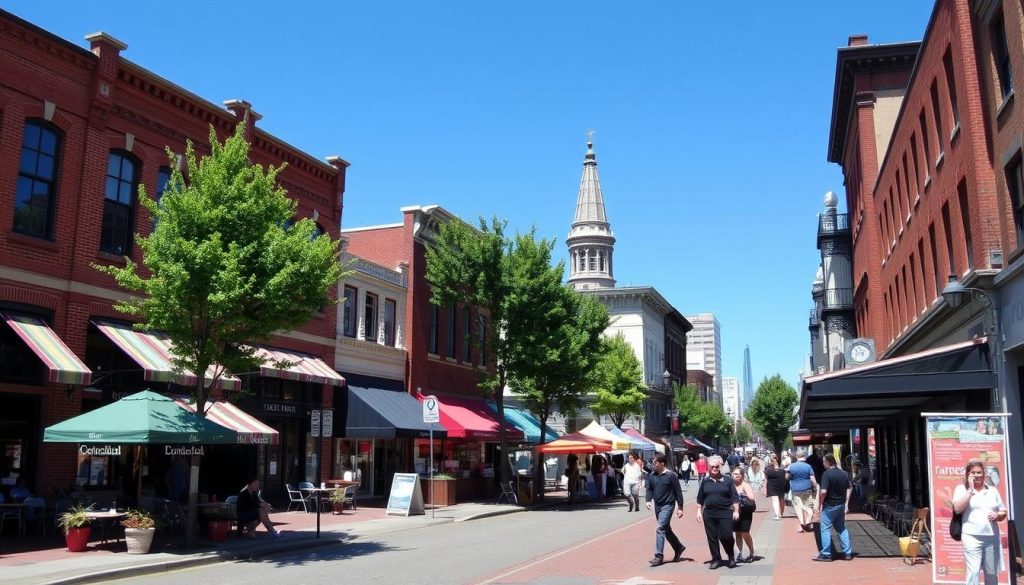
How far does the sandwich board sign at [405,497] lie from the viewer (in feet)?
78.1

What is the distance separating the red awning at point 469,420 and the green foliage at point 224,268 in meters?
13.7

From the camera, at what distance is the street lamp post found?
14817mm

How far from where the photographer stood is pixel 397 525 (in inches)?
845

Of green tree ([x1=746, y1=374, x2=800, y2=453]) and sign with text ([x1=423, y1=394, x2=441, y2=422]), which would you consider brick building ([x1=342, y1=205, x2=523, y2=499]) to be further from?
green tree ([x1=746, y1=374, x2=800, y2=453])

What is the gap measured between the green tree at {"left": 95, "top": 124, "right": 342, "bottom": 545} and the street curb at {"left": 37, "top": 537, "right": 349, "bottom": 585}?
134 cm

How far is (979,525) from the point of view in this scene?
389 inches

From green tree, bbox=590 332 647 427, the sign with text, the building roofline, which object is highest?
the building roofline

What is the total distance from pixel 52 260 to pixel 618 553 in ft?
42.6

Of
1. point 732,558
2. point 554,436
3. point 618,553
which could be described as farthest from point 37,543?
point 554,436

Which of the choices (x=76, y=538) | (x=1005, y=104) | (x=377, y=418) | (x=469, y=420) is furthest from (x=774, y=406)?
(x=76, y=538)

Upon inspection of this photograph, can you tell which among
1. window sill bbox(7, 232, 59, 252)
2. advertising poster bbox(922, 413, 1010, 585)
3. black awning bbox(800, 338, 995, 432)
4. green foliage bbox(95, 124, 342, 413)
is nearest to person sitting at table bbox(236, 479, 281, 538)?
green foliage bbox(95, 124, 342, 413)

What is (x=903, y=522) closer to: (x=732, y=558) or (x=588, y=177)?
(x=732, y=558)

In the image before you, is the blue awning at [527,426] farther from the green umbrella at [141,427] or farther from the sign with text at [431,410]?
the green umbrella at [141,427]

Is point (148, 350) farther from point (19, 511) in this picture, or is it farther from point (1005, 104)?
point (1005, 104)
